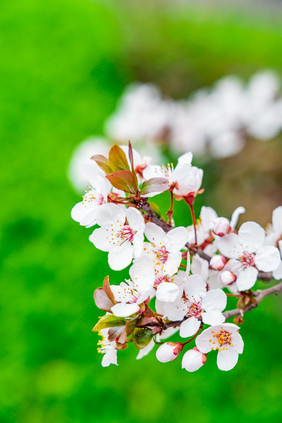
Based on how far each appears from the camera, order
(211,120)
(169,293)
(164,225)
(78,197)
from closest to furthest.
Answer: (169,293)
(164,225)
(211,120)
(78,197)

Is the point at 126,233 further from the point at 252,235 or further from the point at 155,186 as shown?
the point at 252,235

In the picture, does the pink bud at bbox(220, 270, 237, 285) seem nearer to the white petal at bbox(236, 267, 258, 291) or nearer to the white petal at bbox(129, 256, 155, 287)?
the white petal at bbox(236, 267, 258, 291)

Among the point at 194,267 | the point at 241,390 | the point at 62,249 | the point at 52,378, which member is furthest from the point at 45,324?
the point at 194,267

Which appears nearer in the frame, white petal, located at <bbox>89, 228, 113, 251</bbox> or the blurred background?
white petal, located at <bbox>89, 228, 113, 251</bbox>

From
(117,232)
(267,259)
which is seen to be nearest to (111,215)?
(117,232)

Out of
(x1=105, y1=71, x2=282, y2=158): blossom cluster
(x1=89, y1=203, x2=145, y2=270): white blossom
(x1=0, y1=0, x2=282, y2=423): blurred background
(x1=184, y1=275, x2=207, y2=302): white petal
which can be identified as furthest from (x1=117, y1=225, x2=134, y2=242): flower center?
(x1=105, y1=71, x2=282, y2=158): blossom cluster

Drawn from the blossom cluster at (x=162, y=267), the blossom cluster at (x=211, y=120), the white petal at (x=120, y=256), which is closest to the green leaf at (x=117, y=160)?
the blossom cluster at (x=162, y=267)
